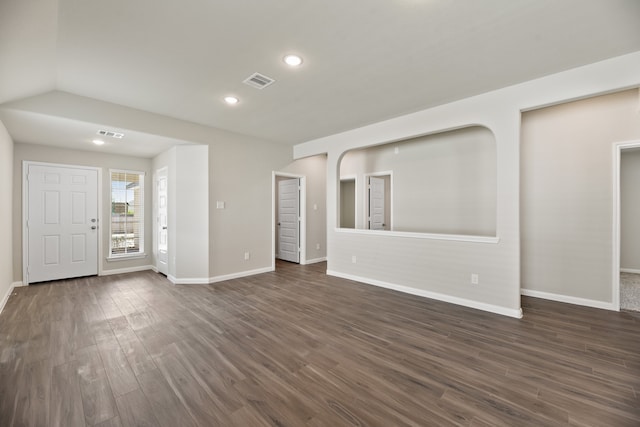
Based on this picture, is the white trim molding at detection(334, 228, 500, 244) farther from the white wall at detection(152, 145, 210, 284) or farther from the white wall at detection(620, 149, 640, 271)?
the white wall at detection(620, 149, 640, 271)

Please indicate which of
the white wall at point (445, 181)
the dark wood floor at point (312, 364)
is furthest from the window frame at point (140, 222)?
the white wall at point (445, 181)

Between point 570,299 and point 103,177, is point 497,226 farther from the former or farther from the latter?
point 103,177

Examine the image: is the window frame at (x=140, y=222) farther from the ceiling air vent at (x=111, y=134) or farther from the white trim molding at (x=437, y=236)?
the white trim molding at (x=437, y=236)

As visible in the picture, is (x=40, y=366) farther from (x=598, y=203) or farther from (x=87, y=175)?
(x=598, y=203)

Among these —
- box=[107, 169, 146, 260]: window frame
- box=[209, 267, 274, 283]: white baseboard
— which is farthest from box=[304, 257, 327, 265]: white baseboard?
box=[107, 169, 146, 260]: window frame

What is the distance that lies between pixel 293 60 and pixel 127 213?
17.1 ft

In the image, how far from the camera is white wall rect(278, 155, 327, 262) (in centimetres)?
663

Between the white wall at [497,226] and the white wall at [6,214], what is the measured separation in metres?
5.21

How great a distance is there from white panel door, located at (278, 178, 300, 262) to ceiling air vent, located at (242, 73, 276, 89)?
3471 mm

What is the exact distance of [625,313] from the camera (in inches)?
133

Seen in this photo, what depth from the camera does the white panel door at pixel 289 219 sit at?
668 centimetres

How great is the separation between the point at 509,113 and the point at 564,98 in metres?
0.50

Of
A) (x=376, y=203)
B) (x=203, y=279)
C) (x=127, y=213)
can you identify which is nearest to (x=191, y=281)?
(x=203, y=279)

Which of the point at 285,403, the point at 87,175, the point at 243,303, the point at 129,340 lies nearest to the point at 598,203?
the point at 285,403
